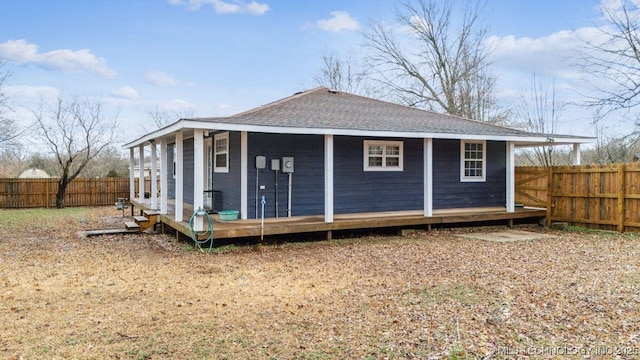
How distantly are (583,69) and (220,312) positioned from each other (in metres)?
11.4

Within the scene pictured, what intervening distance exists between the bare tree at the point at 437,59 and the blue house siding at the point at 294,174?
15.7 m

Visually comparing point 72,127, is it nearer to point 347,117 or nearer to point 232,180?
point 232,180

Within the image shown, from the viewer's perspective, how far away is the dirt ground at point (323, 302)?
3617 millimetres

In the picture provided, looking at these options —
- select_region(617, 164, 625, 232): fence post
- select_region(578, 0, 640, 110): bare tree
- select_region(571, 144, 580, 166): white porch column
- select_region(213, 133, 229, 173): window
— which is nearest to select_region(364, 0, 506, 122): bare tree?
select_region(571, 144, 580, 166): white porch column

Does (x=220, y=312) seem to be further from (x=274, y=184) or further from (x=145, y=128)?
(x=145, y=128)

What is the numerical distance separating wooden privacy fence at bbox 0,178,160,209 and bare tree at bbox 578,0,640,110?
18.8m

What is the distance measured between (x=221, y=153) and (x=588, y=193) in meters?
9.43

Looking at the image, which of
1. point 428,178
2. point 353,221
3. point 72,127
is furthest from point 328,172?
point 72,127

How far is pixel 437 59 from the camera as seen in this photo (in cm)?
2448

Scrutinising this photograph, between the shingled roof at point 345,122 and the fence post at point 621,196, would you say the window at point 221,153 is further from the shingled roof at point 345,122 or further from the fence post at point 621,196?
the fence post at point 621,196

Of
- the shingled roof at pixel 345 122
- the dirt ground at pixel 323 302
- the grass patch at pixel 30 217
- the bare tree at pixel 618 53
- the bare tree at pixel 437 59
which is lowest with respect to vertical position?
the grass patch at pixel 30 217

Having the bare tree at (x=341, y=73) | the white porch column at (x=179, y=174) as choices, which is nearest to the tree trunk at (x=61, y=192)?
the white porch column at (x=179, y=174)

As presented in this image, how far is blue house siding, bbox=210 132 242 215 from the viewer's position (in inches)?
377

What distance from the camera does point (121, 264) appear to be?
23.4ft
